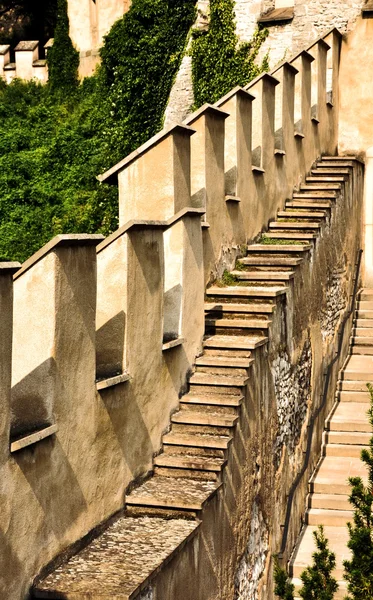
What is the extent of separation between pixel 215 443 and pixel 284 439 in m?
2.43

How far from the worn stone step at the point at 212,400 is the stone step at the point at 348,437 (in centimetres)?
418

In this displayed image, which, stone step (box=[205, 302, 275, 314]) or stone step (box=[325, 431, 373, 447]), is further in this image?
stone step (box=[325, 431, 373, 447])

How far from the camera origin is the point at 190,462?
293 inches

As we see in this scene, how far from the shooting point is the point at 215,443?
7625mm

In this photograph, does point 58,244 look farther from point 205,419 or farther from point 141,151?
point 141,151

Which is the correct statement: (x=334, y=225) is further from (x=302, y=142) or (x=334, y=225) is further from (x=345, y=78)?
(x=345, y=78)

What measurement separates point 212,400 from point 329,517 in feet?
11.4

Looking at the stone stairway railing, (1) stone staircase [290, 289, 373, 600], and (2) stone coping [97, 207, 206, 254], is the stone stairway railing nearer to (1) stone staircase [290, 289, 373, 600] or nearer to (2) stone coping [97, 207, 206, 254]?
(2) stone coping [97, 207, 206, 254]

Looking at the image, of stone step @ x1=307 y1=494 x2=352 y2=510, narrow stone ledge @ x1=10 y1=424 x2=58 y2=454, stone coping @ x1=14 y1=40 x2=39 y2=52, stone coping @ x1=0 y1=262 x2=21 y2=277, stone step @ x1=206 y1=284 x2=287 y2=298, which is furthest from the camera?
stone coping @ x1=14 y1=40 x2=39 y2=52

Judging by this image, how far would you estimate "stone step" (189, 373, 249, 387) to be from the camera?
8125mm

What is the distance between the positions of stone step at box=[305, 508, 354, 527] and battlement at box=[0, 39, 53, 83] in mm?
17110

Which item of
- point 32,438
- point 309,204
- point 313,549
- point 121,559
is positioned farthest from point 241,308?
point 32,438

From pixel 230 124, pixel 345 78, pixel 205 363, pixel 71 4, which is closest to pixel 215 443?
pixel 205 363

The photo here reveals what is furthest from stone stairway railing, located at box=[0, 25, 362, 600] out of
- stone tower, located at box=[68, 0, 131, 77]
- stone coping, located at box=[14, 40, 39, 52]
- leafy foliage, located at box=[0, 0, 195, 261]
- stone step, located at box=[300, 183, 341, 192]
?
stone coping, located at box=[14, 40, 39, 52]
